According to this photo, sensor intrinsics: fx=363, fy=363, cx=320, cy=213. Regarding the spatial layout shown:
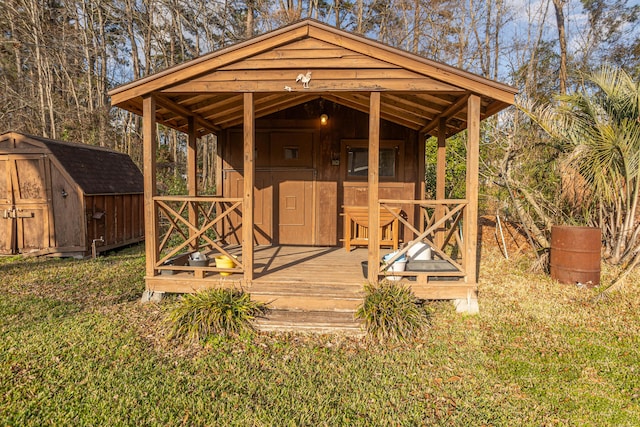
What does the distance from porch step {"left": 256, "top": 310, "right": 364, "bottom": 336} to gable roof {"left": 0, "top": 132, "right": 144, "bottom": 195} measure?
575 cm

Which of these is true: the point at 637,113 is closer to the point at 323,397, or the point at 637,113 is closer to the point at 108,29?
the point at 323,397

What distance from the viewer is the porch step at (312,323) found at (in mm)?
4156

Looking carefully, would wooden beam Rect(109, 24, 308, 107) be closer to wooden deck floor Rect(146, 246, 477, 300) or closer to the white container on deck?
wooden deck floor Rect(146, 246, 477, 300)

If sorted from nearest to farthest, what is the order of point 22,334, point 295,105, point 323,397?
point 323,397 < point 22,334 < point 295,105

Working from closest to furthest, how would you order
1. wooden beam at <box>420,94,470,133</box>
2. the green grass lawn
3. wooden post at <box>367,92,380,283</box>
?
the green grass lawn
wooden post at <box>367,92,380,283</box>
wooden beam at <box>420,94,470,133</box>

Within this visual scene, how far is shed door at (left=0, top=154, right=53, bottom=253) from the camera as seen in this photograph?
772cm

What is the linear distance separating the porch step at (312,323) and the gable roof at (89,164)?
18.9 ft

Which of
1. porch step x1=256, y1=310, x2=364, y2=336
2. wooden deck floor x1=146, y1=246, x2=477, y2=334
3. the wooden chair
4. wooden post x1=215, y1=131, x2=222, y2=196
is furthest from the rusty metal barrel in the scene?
wooden post x1=215, y1=131, x2=222, y2=196

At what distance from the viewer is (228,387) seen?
122 inches

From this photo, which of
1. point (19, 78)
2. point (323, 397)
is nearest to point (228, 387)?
point (323, 397)

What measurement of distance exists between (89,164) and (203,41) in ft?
37.5

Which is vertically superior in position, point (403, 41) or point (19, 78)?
point (403, 41)

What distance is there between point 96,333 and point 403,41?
1621cm

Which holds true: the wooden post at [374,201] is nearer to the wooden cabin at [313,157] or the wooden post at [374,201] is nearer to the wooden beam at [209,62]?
the wooden cabin at [313,157]
